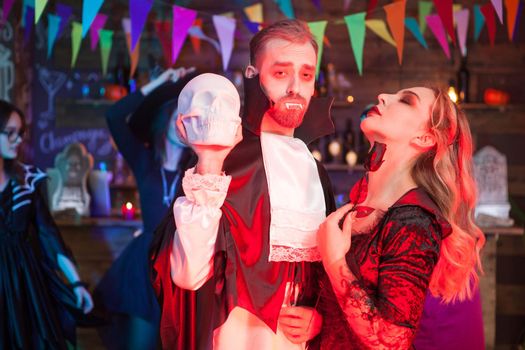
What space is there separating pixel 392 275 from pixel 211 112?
509 mm

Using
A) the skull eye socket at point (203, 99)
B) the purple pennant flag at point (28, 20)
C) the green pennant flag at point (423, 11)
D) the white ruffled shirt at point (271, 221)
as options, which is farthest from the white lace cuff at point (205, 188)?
the green pennant flag at point (423, 11)

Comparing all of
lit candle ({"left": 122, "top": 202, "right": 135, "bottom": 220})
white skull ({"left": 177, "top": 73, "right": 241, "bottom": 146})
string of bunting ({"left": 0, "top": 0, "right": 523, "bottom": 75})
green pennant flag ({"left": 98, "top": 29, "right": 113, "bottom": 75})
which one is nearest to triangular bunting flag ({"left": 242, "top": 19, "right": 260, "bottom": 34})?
string of bunting ({"left": 0, "top": 0, "right": 523, "bottom": 75})

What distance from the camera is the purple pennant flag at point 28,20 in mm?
4213

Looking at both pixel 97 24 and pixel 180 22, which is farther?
pixel 97 24

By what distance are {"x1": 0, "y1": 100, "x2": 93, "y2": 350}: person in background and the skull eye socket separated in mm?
2018

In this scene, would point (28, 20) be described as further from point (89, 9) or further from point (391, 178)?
point (391, 178)

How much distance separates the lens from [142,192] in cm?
376

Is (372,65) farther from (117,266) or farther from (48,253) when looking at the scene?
(48,253)

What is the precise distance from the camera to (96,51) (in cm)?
508

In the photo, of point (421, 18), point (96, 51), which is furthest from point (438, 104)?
point (96, 51)

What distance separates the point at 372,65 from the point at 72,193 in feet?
7.06

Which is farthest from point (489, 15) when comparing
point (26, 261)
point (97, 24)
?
point (26, 261)

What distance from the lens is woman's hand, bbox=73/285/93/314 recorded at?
136 inches

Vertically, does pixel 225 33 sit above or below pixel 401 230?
above
